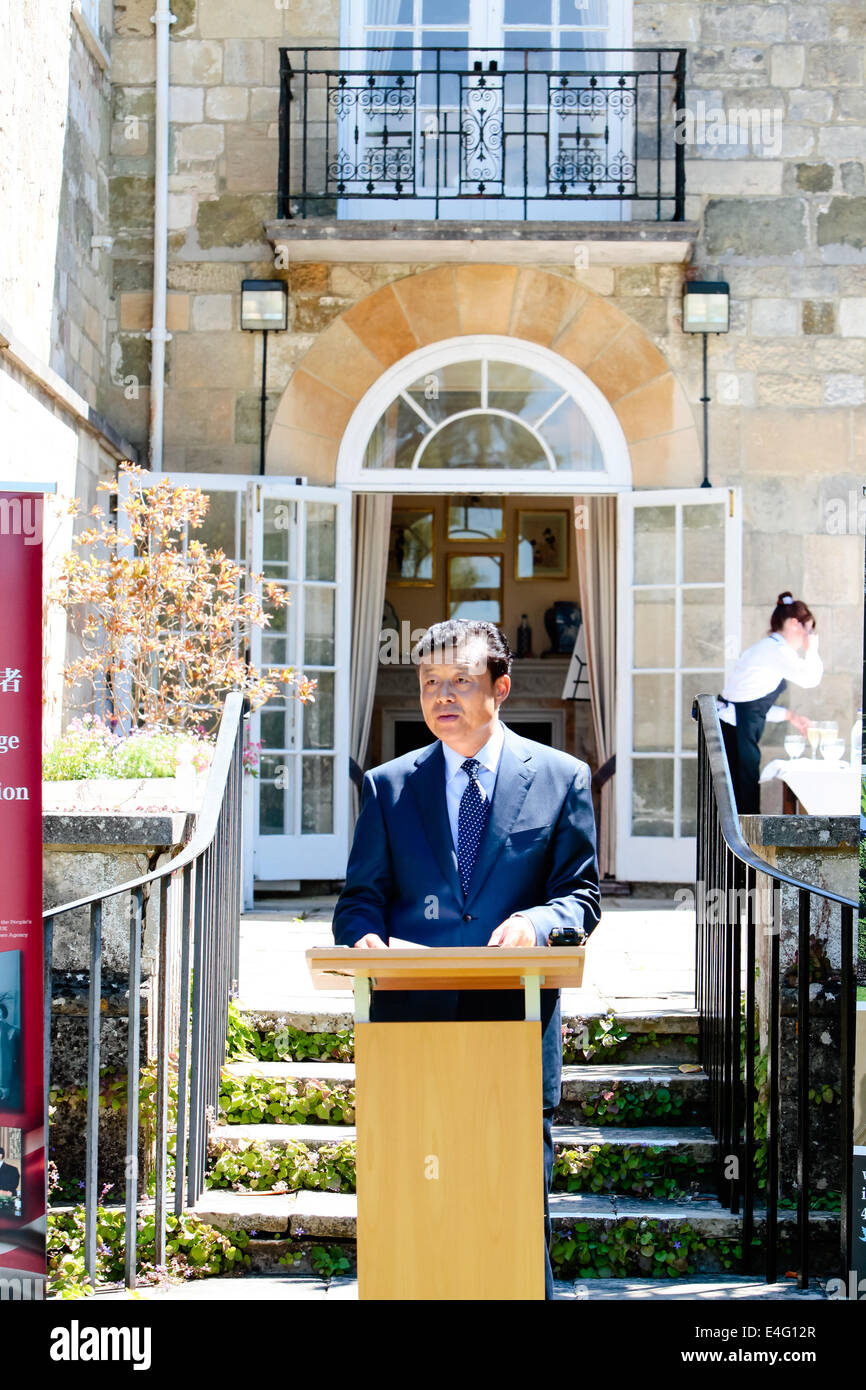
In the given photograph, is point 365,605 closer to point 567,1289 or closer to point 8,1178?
point 567,1289

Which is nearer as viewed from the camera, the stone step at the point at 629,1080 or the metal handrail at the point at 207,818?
the metal handrail at the point at 207,818

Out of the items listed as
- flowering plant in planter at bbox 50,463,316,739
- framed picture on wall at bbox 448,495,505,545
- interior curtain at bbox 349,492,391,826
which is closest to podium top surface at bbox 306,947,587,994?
flowering plant in planter at bbox 50,463,316,739

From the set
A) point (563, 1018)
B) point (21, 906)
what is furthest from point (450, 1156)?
point (563, 1018)

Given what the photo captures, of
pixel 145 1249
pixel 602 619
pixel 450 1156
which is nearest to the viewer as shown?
pixel 450 1156

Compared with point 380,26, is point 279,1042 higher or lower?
lower

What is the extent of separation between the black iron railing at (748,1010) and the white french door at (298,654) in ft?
10.2

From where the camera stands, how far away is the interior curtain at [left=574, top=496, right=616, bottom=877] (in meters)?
8.34

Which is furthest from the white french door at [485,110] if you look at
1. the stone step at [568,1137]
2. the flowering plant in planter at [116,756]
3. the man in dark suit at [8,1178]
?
the man in dark suit at [8,1178]

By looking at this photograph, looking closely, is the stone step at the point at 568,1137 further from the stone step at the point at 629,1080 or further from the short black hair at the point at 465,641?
the short black hair at the point at 465,641

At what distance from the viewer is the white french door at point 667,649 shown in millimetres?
7449

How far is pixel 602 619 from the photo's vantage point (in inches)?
331

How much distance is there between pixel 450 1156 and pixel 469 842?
25.4 inches

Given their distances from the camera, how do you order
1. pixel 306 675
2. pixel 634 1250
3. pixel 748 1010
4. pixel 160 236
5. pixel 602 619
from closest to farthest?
pixel 748 1010, pixel 634 1250, pixel 306 675, pixel 160 236, pixel 602 619

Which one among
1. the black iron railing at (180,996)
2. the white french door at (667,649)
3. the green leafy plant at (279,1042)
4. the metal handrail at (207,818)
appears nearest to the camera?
the black iron railing at (180,996)
